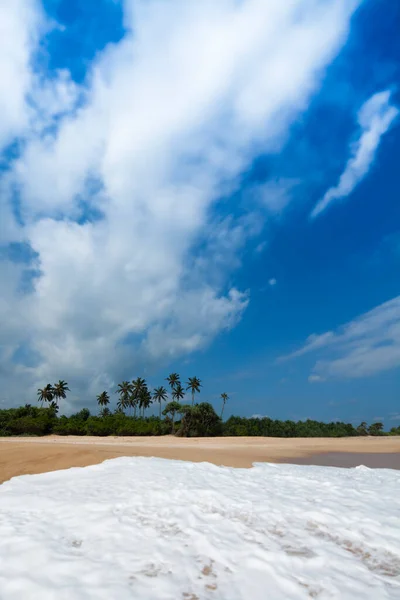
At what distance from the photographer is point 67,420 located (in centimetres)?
6056

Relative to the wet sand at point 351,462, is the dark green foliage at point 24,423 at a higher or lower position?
higher

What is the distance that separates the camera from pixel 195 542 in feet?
16.4

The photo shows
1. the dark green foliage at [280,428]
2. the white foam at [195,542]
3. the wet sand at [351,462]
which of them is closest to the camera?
the white foam at [195,542]

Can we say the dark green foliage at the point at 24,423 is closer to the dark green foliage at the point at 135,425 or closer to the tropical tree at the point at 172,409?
the dark green foliage at the point at 135,425

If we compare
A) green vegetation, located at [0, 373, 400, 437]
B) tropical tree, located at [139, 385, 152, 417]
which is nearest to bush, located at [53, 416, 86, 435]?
green vegetation, located at [0, 373, 400, 437]

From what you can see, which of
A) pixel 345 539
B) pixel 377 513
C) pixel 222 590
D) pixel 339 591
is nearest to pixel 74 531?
pixel 222 590

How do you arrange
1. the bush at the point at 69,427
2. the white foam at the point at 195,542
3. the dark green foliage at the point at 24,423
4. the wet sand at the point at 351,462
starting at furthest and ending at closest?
the bush at the point at 69,427, the dark green foliage at the point at 24,423, the wet sand at the point at 351,462, the white foam at the point at 195,542

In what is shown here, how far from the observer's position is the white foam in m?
3.79

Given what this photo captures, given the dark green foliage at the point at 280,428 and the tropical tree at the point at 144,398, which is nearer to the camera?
the dark green foliage at the point at 280,428

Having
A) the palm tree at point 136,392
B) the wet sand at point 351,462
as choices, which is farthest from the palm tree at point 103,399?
the wet sand at point 351,462

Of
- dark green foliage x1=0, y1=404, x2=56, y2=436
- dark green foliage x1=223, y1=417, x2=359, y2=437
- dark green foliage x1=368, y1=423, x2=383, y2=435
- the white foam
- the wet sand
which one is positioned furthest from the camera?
dark green foliage x1=368, y1=423, x2=383, y2=435

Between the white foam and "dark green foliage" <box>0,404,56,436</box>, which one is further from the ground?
"dark green foliage" <box>0,404,56,436</box>

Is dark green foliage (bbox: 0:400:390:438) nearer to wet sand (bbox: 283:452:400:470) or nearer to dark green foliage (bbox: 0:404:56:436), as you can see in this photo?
dark green foliage (bbox: 0:404:56:436)

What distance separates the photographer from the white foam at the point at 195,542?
3785mm
